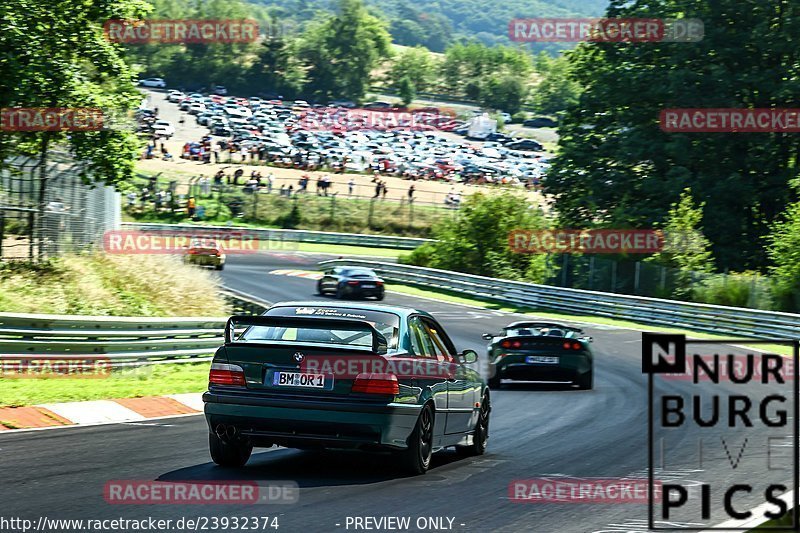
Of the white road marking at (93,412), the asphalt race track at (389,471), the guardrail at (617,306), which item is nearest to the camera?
the asphalt race track at (389,471)

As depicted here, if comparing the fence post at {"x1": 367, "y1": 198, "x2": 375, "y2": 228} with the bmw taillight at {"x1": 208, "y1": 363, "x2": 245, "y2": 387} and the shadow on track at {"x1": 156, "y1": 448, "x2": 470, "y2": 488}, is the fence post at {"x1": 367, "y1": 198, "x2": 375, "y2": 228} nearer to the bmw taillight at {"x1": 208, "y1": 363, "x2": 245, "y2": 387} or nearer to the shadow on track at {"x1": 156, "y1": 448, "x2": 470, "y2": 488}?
the shadow on track at {"x1": 156, "y1": 448, "x2": 470, "y2": 488}

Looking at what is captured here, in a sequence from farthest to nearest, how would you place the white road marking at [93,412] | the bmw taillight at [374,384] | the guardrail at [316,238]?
the guardrail at [316,238], the white road marking at [93,412], the bmw taillight at [374,384]

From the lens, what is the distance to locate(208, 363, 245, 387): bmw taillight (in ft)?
31.2

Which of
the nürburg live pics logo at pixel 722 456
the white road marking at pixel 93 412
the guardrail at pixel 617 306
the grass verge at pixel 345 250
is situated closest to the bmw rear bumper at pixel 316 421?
the nürburg live pics logo at pixel 722 456

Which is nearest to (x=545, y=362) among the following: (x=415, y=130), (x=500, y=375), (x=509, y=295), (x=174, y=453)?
(x=500, y=375)

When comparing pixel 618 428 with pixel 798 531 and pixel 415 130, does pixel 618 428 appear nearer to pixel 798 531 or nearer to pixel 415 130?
pixel 798 531

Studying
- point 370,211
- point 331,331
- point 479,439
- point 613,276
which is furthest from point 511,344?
point 370,211

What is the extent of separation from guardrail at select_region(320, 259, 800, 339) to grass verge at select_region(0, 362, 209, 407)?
1905cm

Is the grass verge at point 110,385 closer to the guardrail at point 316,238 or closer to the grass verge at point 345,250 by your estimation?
the guardrail at point 316,238

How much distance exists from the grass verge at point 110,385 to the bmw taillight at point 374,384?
5.39 m

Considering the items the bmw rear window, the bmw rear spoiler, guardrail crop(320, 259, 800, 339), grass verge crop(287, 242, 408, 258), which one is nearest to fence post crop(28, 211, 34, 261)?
the bmw rear window

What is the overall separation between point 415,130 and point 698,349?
3292 inches

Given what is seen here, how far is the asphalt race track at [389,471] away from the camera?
7.82 metres

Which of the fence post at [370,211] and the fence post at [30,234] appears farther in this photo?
the fence post at [370,211]
